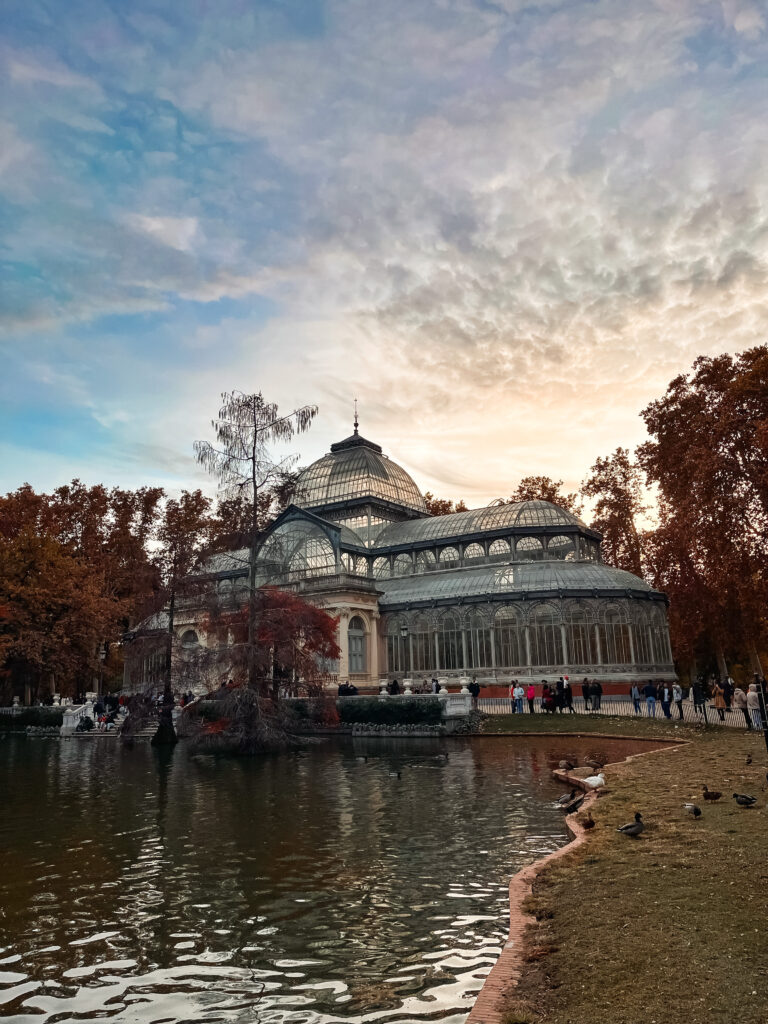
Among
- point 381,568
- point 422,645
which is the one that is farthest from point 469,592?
point 381,568

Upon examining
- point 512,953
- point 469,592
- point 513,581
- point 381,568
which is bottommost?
point 512,953

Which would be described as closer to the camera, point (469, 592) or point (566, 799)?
point (566, 799)

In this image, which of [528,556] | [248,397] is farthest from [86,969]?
[528,556]

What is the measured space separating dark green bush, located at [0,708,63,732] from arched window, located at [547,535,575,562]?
31.9 meters

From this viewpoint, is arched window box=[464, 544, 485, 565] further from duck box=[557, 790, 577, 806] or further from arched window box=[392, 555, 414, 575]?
duck box=[557, 790, 577, 806]

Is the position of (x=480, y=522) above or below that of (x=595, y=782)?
above

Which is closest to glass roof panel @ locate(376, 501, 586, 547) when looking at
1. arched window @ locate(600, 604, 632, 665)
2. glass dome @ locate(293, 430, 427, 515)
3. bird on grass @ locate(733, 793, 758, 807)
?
glass dome @ locate(293, 430, 427, 515)

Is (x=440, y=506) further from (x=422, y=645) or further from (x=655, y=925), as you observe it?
(x=655, y=925)

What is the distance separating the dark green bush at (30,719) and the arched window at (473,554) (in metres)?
27.4

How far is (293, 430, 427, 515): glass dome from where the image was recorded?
2376 inches

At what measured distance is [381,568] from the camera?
55875 mm

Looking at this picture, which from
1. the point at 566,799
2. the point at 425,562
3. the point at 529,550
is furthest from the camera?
the point at 425,562

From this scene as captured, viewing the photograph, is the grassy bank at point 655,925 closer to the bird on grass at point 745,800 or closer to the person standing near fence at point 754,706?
the bird on grass at point 745,800

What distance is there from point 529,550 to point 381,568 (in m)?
11.3
